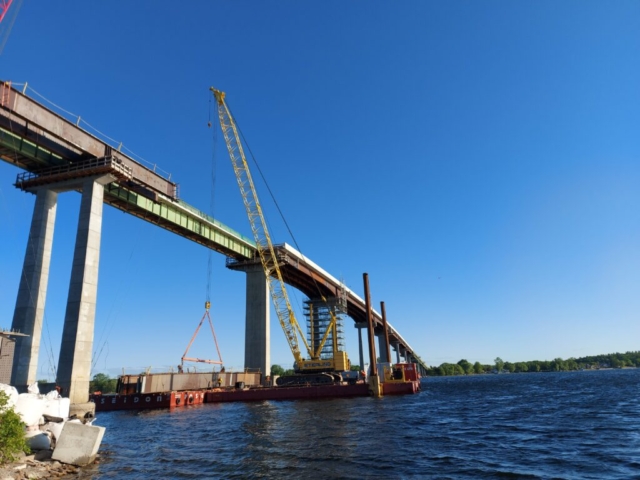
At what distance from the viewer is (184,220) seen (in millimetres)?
63375

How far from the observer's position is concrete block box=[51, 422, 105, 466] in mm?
20281

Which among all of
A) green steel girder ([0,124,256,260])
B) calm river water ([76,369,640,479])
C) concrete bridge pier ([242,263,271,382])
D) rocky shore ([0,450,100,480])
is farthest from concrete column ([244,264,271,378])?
rocky shore ([0,450,100,480])

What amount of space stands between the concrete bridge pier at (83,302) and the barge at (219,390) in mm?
20390

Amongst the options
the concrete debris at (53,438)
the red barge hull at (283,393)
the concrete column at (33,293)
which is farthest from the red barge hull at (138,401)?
the concrete debris at (53,438)

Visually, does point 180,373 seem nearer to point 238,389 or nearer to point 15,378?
point 238,389

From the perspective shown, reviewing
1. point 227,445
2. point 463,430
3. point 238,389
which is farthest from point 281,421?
point 238,389

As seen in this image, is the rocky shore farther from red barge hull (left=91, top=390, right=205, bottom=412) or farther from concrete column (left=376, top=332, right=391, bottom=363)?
concrete column (left=376, top=332, right=391, bottom=363)

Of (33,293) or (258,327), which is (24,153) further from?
(258,327)

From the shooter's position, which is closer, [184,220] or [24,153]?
[24,153]

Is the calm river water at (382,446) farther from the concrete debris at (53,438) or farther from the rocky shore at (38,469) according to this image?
the concrete debris at (53,438)

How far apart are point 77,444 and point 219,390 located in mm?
47066

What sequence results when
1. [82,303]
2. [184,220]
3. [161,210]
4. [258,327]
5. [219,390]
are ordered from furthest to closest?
[258,327] → [219,390] → [184,220] → [161,210] → [82,303]

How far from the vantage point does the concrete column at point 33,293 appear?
39031 millimetres

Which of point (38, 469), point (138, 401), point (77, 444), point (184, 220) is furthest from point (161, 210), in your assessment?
point (38, 469)
